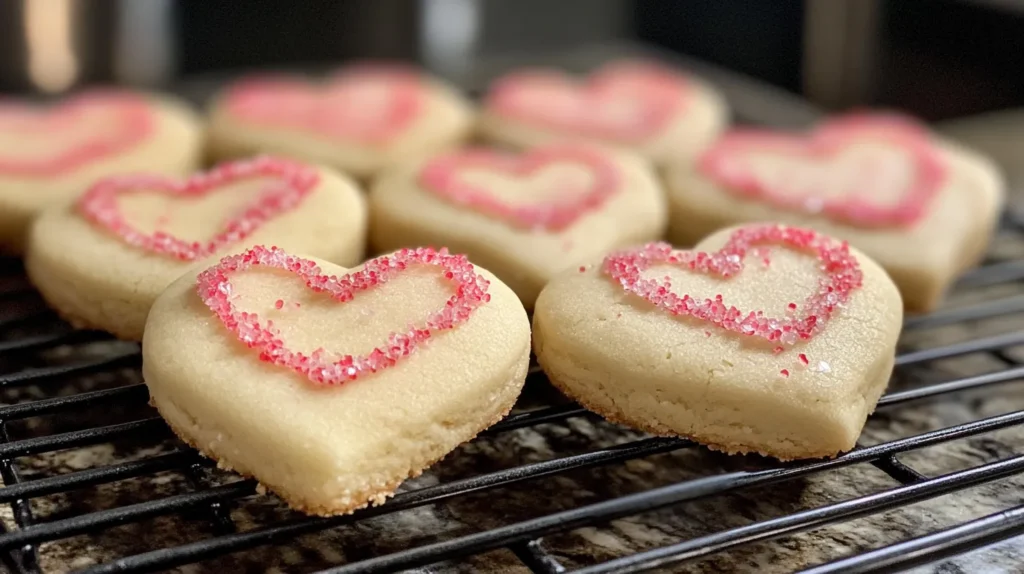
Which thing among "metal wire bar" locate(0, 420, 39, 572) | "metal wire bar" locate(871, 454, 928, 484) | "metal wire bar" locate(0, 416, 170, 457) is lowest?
"metal wire bar" locate(0, 420, 39, 572)

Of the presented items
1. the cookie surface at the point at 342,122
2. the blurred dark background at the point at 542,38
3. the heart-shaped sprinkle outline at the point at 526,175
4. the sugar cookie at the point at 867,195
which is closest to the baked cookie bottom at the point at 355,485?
the heart-shaped sprinkle outline at the point at 526,175

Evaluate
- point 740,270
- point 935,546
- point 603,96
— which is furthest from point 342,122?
point 935,546

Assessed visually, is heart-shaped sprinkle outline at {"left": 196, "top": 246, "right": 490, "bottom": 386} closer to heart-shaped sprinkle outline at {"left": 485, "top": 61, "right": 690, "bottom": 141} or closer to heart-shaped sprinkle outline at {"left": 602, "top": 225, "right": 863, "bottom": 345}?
heart-shaped sprinkle outline at {"left": 602, "top": 225, "right": 863, "bottom": 345}

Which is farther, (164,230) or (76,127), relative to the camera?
(76,127)

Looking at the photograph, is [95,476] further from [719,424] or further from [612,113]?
[612,113]

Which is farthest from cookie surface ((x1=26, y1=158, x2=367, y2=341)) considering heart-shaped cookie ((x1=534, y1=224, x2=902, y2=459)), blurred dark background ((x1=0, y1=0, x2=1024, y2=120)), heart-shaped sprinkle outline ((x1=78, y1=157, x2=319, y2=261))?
blurred dark background ((x1=0, y1=0, x2=1024, y2=120))

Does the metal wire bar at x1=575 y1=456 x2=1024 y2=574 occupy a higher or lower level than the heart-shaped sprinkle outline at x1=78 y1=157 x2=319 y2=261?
lower

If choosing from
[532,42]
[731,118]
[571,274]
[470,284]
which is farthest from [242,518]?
[532,42]
